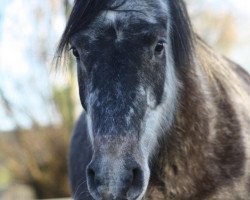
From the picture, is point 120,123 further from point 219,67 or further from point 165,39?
point 219,67

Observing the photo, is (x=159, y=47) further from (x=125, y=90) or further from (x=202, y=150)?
(x=202, y=150)

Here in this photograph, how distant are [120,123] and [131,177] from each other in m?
0.31

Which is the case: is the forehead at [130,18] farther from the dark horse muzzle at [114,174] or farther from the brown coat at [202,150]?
the dark horse muzzle at [114,174]

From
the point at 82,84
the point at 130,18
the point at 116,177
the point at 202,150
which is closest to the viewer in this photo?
the point at 116,177

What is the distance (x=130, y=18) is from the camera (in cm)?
324

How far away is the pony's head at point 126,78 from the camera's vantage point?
2.86 metres

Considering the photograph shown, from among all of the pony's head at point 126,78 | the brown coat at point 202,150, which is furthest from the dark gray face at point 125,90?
the brown coat at point 202,150

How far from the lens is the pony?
9.55ft

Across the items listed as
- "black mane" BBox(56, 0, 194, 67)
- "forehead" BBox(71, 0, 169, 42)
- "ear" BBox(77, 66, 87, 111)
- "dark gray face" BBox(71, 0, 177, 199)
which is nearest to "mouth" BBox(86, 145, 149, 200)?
"dark gray face" BBox(71, 0, 177, 199)

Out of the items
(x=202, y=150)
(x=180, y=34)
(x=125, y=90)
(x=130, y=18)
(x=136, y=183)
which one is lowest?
(x=202, y=150)

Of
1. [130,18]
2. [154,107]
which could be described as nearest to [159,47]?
[130,18]

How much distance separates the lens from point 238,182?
3549 mm

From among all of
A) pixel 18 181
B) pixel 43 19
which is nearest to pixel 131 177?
pixel 43 19

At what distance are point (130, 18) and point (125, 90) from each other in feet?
1.63
